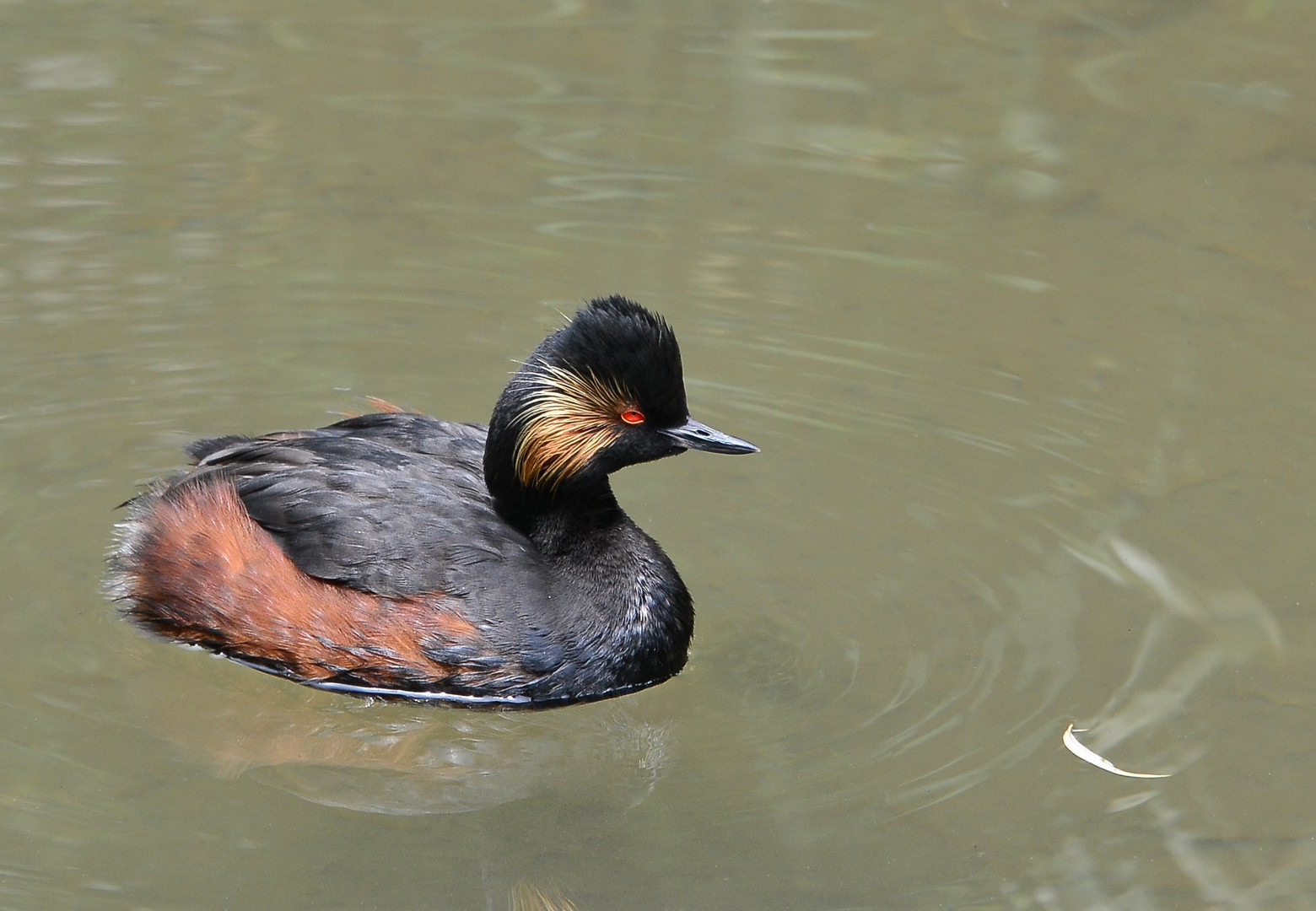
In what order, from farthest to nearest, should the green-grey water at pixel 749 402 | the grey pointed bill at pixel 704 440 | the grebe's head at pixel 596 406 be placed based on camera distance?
1. the grey pointed bill at pixel 704 440
2. the grebe's head at pixel 596 406
3. the green-grey water at pixel 749 402

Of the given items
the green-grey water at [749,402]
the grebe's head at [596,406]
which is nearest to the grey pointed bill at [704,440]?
the grebe's head at [596,406]

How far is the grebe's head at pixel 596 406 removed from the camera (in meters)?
5.82

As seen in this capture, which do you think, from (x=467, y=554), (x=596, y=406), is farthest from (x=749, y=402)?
(x=467, y=554)

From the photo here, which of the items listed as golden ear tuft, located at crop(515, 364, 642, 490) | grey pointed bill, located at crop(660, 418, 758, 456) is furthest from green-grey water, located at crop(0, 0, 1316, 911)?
golden ear tuft, located at crop(515, 364, 642, 490)

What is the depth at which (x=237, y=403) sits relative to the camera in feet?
24.7

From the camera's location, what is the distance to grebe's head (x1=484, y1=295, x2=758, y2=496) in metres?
5.82

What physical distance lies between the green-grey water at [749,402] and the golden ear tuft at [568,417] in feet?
2.93

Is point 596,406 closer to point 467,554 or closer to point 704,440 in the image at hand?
point 704,440

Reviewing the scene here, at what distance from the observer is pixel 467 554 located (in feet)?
19.4

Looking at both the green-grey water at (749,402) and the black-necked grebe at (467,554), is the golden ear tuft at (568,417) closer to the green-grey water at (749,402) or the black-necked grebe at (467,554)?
the black-necked grebe at (467,554)

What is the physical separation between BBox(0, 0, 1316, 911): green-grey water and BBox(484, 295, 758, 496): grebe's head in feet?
2.60

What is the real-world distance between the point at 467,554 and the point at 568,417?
0.59 m

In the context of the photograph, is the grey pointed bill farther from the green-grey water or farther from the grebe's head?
the green-grey water

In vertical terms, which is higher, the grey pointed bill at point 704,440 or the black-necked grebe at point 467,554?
the grey pointed bill at point 704,440
